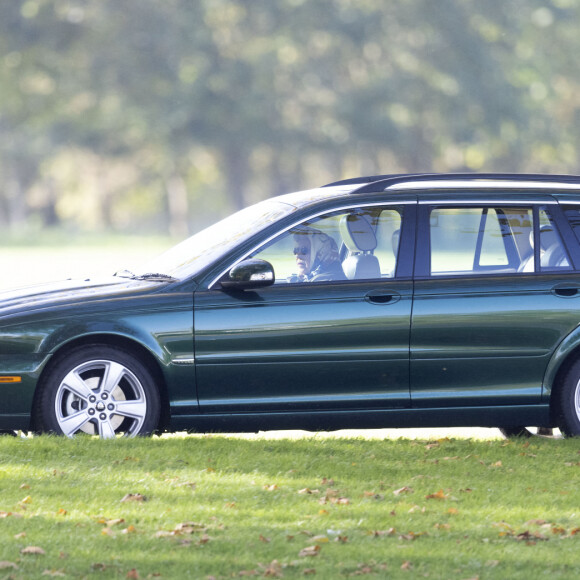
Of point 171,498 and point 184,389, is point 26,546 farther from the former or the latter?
point 184,389

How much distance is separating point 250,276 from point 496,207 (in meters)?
1.72

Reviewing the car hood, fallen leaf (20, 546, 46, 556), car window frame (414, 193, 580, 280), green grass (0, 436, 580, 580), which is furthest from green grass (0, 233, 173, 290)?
fallen leaf (20, 546, 46, 556)

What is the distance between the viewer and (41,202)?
300ft

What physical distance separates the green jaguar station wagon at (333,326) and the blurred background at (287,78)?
53.3m

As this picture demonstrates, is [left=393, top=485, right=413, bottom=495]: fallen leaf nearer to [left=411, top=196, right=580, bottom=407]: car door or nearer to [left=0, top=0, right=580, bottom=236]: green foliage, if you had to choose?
[left=411, top=196, right=580, bottom=407]: car door

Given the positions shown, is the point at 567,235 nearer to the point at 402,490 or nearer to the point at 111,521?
the point at 402,490

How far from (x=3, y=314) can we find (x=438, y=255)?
273cm

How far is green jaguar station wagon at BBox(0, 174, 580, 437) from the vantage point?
296 inches

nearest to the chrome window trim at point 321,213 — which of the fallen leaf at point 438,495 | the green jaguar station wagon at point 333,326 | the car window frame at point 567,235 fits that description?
the green jaguar station wagon at point 333,326

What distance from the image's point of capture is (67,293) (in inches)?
310

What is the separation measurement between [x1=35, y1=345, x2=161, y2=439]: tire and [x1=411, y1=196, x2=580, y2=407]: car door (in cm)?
166

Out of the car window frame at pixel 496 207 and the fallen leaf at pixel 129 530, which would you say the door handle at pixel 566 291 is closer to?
the car window frame at pixel 496 207

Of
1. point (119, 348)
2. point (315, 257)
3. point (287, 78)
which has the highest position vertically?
point (287, 78)

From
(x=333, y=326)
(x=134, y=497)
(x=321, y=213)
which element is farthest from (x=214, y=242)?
(x=134, y=497)
